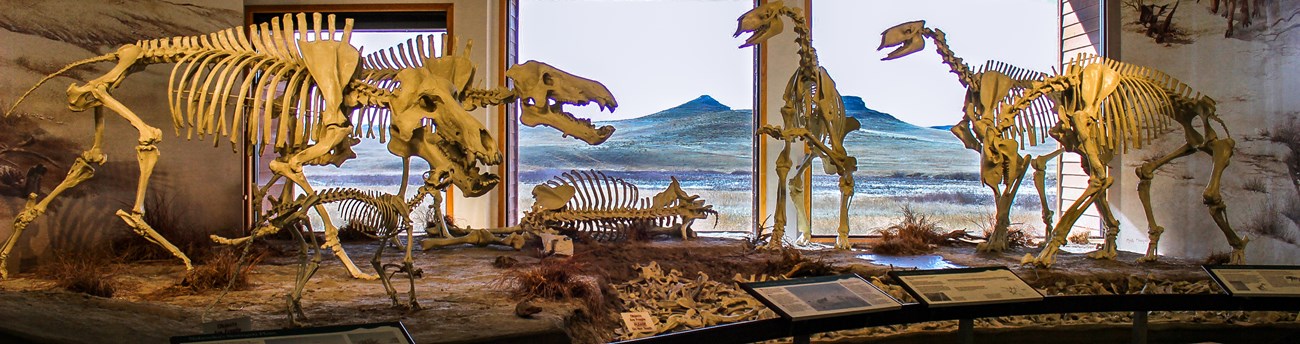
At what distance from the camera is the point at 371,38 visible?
8211 mm

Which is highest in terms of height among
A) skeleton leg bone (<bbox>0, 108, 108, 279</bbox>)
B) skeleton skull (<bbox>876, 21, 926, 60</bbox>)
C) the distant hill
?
skeleton skull (<bbox>876, 21, 926, 60</bbox>)

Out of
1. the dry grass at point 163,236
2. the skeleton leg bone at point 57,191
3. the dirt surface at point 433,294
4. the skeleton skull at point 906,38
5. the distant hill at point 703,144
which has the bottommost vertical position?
the dirt surface at point 433,294

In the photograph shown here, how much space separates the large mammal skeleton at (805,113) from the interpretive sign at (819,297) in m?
3.57

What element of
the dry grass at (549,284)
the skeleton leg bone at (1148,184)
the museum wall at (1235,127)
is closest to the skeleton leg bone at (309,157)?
the dry grass at (549,284)

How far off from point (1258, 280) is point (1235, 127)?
13.2 ft

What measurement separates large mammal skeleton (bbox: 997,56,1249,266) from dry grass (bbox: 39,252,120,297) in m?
5.69

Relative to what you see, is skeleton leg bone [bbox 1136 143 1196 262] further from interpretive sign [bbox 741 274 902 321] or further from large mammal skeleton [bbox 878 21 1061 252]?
interpretive sign [bbox 741 274 902 321]

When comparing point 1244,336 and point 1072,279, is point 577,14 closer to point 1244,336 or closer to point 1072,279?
point 1072,279

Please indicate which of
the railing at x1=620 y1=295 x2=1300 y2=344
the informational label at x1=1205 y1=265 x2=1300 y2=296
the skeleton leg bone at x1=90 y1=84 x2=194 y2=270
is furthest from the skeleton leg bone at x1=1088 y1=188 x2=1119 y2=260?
the skeleton leg bone at x1=90 y1=84 x2=194 y2=270

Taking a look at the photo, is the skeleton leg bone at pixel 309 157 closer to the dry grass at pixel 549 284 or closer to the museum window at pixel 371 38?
the dry grass at pixel 549 284

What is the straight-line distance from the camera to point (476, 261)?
5938 mm

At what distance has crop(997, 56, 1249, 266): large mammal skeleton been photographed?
5730mm

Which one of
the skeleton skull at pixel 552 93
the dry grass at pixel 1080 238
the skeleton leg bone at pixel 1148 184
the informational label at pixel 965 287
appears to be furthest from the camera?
the dry grass at pixel 1080 238

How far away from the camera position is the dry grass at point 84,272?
4504 millimetres
